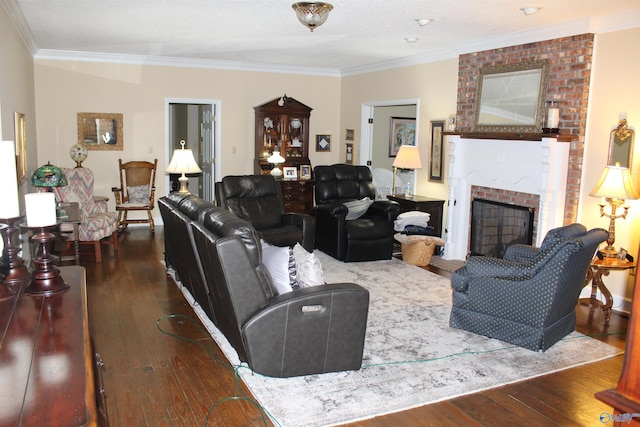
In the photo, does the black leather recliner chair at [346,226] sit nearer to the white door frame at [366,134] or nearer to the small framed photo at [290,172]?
the small framed photo at [290,172]

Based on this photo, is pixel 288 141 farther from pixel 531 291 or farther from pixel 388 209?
pixel 531 291

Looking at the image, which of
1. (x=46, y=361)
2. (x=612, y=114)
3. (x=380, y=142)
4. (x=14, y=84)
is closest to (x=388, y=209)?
(x=612, y=114)

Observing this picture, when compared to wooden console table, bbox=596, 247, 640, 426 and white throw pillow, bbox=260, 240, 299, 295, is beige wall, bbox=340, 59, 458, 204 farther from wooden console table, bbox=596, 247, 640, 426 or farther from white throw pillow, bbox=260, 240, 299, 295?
wooden console table, bbox=596, 247, 640, 426

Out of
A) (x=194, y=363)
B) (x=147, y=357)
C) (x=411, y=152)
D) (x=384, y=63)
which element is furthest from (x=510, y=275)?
(x=384, y=63)

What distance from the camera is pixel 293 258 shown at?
345 cm

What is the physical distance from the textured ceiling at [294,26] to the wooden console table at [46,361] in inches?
129

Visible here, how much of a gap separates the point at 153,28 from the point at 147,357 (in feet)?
12.4

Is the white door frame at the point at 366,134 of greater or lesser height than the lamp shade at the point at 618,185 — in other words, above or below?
above

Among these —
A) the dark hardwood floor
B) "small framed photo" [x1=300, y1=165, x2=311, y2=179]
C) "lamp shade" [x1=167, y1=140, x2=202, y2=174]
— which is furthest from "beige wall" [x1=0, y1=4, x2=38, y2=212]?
"small framed photo" [x1=300, y1=165, x2=311, y2=179]

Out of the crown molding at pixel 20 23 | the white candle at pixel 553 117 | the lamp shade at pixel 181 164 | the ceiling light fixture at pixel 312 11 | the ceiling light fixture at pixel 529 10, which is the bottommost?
the lamp shade at pixel 181 164

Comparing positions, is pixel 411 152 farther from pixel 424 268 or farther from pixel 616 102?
pixel 616 102

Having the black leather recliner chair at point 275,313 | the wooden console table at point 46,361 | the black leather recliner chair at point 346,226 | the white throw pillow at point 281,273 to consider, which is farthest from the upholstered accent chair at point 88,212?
the wooden console table at point 46,361

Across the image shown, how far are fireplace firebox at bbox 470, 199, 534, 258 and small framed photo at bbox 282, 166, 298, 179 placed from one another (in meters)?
3.35

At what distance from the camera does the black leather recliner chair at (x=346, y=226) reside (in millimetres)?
6422
